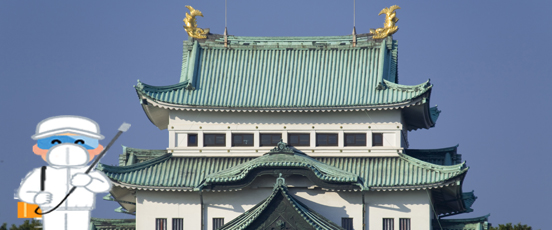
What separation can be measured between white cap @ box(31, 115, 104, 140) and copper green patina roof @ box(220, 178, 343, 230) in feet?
62.1

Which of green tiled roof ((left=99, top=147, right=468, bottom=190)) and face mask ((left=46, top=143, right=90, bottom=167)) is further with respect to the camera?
green tiled roof ((left=99, top=147, right=468, bottom=190))

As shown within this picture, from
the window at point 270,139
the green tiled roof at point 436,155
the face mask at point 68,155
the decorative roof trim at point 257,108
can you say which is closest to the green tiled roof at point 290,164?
the window at point 270,139

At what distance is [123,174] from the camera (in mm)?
42000

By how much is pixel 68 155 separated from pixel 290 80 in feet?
83.9

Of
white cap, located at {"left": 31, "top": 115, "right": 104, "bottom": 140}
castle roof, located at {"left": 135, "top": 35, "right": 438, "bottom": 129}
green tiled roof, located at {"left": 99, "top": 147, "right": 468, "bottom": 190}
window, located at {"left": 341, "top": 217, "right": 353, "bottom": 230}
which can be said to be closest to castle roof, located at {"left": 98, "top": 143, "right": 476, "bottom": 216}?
green tiled roof, located at {"left": 99, "top": 147, "right": 468, "bottom": 190}

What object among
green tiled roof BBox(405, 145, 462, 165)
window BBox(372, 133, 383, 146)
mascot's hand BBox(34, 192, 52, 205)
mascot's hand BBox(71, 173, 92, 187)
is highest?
window BBox(372, 133, 383, 146)

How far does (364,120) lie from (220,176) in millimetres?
7434

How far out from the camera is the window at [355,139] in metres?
44.2

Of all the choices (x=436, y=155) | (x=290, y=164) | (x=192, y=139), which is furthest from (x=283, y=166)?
(x=436, y=155)

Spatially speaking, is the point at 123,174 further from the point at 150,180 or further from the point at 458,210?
the point at 458,210

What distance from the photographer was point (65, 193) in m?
20.9

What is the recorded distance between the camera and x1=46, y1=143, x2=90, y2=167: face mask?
68.2 feet

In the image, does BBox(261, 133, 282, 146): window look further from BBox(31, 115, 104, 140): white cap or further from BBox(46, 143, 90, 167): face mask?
BBox(31, 115, 104, 140): white cap

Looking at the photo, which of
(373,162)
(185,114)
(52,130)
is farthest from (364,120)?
(52,130)
